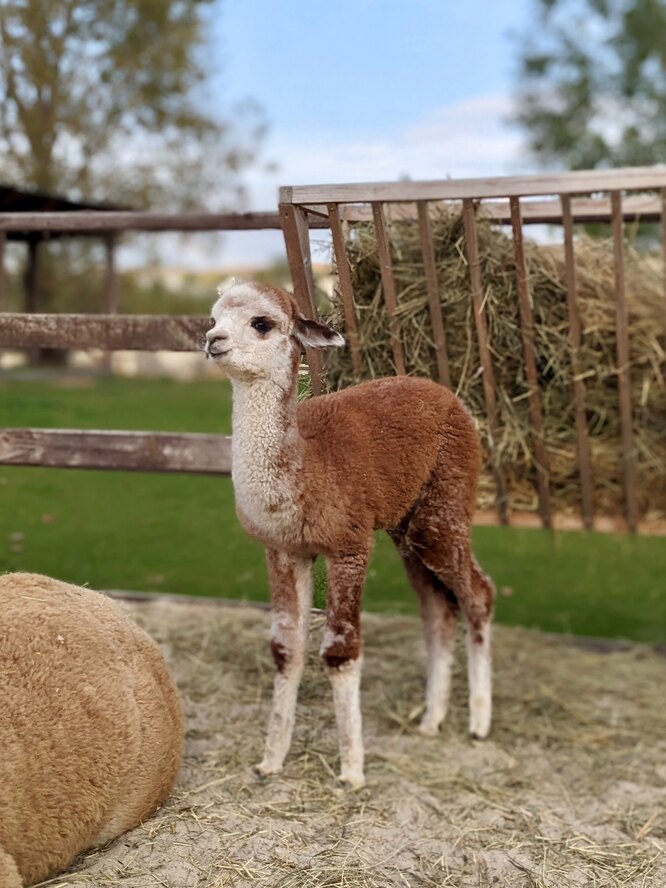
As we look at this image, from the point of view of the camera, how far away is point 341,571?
319 centimetres

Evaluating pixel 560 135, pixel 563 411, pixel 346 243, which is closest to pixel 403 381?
pixel 346 243

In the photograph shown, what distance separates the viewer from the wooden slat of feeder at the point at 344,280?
328cm

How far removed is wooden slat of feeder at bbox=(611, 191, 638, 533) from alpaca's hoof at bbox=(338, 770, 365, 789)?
6.02 ft

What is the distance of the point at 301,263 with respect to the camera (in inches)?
130

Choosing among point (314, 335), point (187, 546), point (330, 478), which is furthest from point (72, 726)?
point (187, 546)

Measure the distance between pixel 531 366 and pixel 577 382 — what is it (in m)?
0.32

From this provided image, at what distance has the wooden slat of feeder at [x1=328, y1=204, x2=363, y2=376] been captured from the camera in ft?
10.8

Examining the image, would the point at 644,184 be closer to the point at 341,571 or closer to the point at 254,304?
the point at 254,304

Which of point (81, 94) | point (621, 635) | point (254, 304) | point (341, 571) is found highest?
point (81, 94)

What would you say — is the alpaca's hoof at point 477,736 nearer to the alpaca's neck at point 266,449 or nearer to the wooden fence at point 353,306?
the wooden fence at point 353,306

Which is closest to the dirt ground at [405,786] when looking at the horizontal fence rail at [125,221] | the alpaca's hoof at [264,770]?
the alpaca's hoof at [264,770]

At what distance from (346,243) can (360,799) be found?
188cm

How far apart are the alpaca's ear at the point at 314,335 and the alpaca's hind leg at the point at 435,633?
130cm

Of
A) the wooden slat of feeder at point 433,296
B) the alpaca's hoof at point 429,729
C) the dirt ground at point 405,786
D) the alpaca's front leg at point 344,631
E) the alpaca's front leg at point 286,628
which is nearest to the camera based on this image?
the dirt ground at point 405,786
